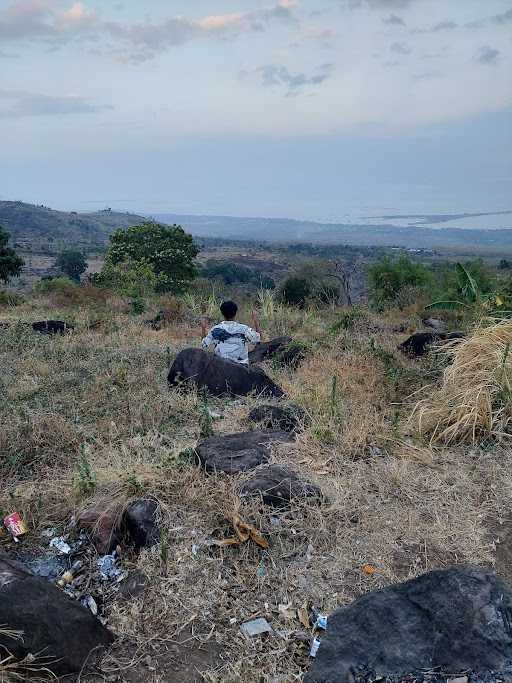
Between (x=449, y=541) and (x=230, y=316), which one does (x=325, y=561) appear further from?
(x=230, y=316)

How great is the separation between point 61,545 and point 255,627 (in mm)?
1191

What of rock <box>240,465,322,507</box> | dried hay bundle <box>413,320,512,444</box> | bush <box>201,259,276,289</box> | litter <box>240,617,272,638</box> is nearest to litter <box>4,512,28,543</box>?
rock <box>240,465,322,507</box>

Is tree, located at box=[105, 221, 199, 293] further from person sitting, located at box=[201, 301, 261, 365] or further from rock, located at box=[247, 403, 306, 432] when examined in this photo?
rock, located at box=[247, 403, 306, 432]

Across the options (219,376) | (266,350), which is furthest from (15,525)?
(266,350)

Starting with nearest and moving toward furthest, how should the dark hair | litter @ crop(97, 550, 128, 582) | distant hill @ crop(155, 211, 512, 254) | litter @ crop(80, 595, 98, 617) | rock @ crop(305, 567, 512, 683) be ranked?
rock @ crop(305, 567, 512, 683) → litter @ crop(80, 595, 98, 617) → litter @ crop(97, 550, 128, 582) → the dark hair → distant hill @ crop(155, 211, 512, 254)

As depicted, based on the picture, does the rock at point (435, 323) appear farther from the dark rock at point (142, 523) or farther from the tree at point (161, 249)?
the tree at point (161, 249)

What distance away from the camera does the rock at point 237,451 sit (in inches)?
139

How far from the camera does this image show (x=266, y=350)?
23.8ft

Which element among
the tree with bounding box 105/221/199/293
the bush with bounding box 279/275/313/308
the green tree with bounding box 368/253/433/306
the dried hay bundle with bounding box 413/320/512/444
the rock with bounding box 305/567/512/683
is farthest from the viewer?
the tree with bounding box 105/221/199/293

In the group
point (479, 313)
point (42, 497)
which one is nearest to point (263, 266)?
point (479, 313)

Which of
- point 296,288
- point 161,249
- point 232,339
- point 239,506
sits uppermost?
point 161,249

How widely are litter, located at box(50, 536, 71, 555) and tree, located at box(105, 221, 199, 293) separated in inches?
858

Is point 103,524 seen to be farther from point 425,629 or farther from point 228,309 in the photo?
point 228,309

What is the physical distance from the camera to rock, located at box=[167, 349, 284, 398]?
541 cm
